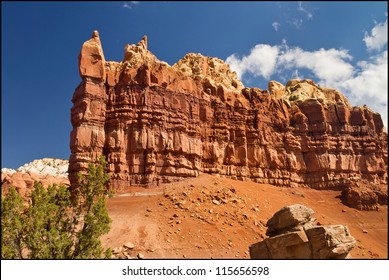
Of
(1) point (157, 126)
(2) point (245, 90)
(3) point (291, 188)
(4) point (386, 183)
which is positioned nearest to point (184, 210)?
(1) point (157, 126)

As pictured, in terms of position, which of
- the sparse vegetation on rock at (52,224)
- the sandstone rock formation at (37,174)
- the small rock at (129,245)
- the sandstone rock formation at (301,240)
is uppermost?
the sandstone rock formation at (37,174)

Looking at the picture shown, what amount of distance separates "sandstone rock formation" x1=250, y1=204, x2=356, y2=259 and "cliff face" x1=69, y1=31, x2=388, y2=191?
27.1 meters

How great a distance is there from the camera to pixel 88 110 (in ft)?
160

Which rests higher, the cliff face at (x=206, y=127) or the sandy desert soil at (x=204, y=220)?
the cliff face at (x=206, y=127)

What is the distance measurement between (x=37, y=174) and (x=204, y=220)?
4631 cm

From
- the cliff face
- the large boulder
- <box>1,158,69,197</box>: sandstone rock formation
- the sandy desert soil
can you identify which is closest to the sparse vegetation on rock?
the large boulder

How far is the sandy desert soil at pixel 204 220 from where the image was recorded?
3525cm

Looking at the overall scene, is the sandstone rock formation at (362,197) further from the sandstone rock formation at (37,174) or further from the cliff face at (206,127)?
the sandstone rock formation at (37,174)

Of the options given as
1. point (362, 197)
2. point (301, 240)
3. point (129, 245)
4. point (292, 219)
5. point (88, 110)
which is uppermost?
point (88, 110)

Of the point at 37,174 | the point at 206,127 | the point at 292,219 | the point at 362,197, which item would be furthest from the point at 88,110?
the point at 362,197

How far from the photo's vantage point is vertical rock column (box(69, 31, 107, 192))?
46.4 m

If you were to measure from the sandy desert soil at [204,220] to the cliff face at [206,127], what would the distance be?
4.47 meters

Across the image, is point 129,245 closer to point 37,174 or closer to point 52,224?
point 52,224

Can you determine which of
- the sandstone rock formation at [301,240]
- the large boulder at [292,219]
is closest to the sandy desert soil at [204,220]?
the large boulder at [292,219]
